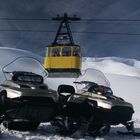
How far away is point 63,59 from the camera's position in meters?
26.8

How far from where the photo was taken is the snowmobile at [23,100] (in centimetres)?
942

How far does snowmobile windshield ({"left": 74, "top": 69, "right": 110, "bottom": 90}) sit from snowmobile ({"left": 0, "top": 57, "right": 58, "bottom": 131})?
5.02ft

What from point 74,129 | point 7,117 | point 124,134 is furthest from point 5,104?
point 124,134

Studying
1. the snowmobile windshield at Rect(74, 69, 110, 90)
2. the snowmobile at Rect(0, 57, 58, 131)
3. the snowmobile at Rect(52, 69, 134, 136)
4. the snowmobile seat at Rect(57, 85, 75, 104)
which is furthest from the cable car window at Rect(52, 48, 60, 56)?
the snowmobile at Rect(0, 57, 58, 131)

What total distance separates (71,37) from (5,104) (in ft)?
63.8

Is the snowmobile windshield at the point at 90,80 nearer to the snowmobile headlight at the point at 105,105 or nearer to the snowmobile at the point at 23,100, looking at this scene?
the snowmobile headlight at the point at 105,105

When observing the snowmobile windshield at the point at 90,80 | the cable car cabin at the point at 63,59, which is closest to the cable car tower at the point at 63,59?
the cable car cabin at the point at 63,59

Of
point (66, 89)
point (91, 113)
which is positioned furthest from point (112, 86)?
point (91, 113)

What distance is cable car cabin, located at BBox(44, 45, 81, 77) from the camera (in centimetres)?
2623

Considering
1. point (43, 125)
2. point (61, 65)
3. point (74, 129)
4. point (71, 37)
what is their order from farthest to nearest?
1. point (71, 37)
2. point (61, 65)
3. point (43, 125)
4. point (74, 129)

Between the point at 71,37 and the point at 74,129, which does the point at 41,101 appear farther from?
the point at 71,37

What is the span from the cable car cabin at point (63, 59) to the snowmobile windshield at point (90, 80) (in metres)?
13.7

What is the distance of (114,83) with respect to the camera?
57.9 m

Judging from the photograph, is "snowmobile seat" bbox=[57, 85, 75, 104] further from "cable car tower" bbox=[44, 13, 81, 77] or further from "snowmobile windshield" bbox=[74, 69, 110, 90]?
"cable car tower" bbox=[44, 13, 81, 77]
